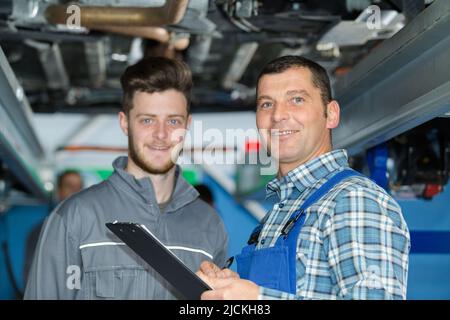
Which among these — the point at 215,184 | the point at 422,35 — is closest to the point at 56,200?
the point at 215,184

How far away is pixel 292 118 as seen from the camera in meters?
2.10

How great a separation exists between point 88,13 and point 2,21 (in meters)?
0.42

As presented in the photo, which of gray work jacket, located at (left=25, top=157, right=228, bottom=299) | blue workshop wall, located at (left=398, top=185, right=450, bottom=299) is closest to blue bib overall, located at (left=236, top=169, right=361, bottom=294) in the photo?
gray work jacket, located at (left=25, top=157, right=228, bottom=299)

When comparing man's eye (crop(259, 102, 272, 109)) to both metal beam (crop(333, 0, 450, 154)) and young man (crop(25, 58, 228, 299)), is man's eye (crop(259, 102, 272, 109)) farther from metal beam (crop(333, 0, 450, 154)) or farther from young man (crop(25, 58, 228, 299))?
young man (crop(25, 58, 228, 299))

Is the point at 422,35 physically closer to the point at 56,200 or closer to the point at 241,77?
the point at 241,77

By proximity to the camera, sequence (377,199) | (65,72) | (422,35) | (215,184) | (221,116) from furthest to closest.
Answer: (215,184)
(221,116)
(65,72)
(422,35)
(377,199)

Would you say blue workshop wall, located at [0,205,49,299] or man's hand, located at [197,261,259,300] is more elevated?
blue workshop wall, located at [0,205,49,299]

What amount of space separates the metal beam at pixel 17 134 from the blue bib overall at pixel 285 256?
136 cm

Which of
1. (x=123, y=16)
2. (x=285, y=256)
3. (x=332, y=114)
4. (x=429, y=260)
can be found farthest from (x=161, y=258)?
(x=429, y=260)

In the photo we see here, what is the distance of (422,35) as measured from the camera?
7.26 ft

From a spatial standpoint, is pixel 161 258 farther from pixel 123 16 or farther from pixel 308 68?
pixel 123 16

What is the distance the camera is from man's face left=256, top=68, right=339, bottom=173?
2094mm

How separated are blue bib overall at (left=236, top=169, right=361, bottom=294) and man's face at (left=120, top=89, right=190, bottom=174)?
Answer: 811 mm

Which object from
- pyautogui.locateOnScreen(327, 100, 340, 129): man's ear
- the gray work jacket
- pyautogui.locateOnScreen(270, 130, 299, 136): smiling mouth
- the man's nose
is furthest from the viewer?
the man's nose
